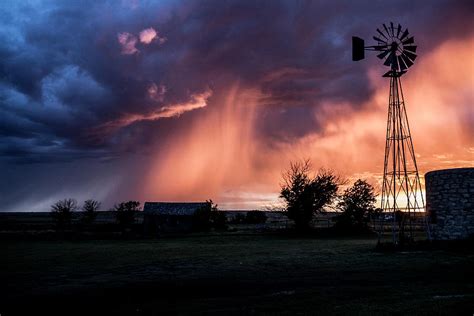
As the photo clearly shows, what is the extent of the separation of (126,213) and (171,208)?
774cm

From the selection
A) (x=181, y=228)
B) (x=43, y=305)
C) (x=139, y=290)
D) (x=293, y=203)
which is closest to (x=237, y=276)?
(x=139, y=290)

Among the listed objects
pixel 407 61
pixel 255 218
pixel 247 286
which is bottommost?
pixel 247 286

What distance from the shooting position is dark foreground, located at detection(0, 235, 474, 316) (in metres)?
10.7

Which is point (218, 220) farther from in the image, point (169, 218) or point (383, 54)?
point (383, 54)

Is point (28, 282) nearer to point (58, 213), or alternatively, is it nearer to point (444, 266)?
point (444, 266)

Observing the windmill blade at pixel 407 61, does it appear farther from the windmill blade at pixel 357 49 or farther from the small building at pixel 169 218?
the small building at pixel 169 218

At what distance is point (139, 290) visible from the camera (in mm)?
13945

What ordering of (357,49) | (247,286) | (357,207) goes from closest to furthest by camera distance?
(247,286) → (357,49) → (357,207)

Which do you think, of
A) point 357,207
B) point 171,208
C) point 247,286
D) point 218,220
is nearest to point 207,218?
point 218,220

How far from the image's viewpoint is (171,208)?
63000 mm

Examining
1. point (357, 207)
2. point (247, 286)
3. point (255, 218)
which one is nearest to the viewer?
point (247, 286)

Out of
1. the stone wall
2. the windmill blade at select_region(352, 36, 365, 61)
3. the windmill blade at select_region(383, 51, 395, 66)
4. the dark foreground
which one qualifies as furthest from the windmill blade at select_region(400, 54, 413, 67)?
the dark foreground

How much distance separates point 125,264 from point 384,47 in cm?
2264

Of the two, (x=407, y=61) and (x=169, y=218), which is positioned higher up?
(x=407, y=61)
